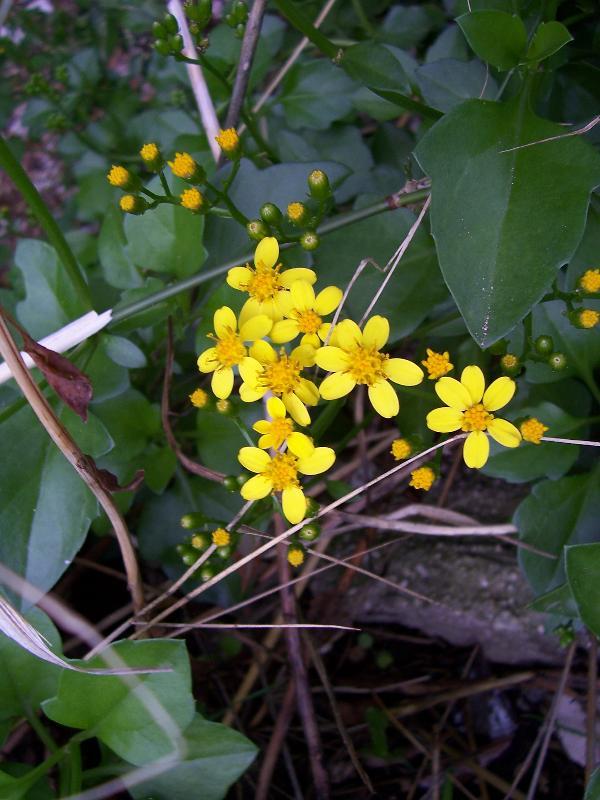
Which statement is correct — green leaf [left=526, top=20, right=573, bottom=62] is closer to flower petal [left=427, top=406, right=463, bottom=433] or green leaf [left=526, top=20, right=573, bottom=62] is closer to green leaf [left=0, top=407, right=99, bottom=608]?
flower petal [left=427, top=406, right=463, bottom=433]

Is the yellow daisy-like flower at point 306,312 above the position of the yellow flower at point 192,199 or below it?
below

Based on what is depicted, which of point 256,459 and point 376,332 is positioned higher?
point 376,332

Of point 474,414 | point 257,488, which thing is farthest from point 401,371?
point 257,488

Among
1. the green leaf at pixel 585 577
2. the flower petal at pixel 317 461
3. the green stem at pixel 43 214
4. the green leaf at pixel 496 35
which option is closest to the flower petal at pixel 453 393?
the flower petal at pixel 317 461

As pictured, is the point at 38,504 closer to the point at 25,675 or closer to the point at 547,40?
the point at 25,675

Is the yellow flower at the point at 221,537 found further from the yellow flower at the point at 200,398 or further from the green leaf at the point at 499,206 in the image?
the green leaf at the point at 499,206

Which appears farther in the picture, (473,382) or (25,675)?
(25,675)

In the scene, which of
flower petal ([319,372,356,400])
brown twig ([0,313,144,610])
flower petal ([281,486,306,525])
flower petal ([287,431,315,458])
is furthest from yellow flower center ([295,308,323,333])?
brown twig ([0,313,144,610])
